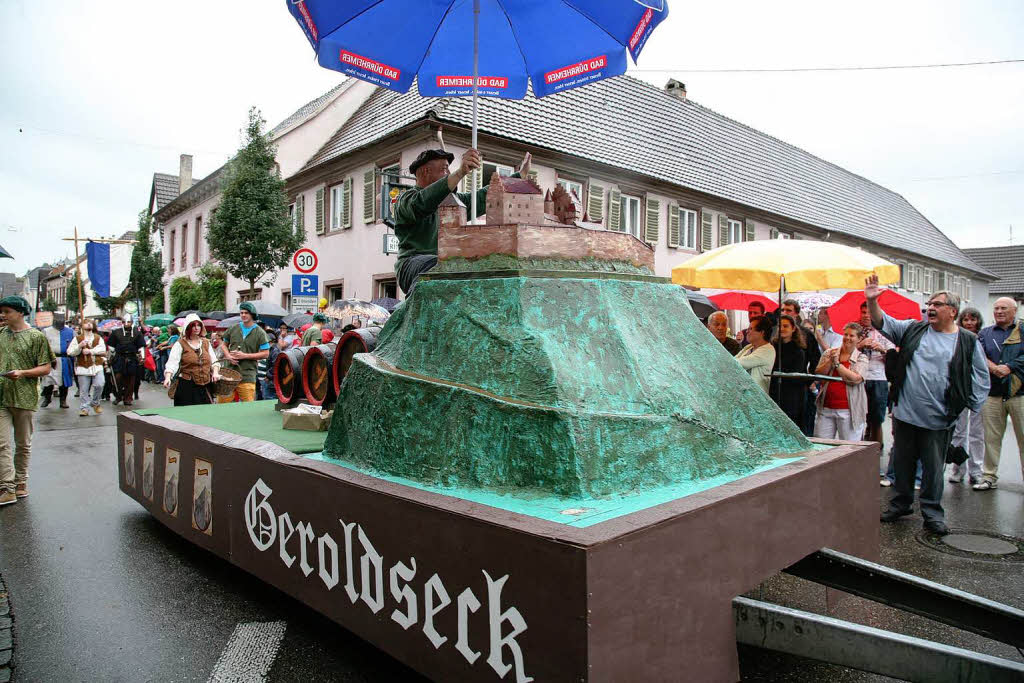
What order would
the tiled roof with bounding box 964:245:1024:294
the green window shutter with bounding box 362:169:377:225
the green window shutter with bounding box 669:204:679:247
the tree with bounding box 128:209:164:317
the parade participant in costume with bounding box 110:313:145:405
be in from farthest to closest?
the tiled roof with bounding box 964:245:1024:294
the tree with bounding box 128:209:164:317
the green window shutter with bounding box 669:204:679:247
the green window shutter with bounding box 362:169:377:225
the parade participant in costume with bounding box 110:313:145:405

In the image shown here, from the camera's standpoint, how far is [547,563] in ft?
5.70

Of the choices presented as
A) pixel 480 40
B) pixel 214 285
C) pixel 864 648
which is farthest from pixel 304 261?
pixel 214 285

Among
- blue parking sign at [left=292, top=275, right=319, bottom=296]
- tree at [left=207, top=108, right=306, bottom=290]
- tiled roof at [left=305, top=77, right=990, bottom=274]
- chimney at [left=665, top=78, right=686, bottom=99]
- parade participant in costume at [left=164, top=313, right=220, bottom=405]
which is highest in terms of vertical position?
chimney at [left=665, top=78, right=686, bottom=99]

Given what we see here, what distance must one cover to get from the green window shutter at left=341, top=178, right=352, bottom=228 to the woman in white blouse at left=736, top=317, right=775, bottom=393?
14.2 metres

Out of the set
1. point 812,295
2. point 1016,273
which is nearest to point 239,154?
point 812,295

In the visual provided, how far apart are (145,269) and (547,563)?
3543 cm

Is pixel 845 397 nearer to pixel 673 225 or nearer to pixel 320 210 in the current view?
pixel 673 225

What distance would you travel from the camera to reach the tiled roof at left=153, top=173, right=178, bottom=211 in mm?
36344

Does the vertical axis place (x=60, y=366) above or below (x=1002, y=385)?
below

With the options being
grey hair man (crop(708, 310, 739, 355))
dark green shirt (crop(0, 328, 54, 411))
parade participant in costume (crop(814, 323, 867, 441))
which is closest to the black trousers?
parade participant in costume (crop(814, 323, 867, 441))

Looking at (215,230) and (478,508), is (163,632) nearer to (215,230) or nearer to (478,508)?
(478,508)

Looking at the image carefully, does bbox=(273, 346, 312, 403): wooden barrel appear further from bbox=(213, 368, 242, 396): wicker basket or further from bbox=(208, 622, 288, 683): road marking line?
bbox=(213, 368, 242, 396): wicker basket

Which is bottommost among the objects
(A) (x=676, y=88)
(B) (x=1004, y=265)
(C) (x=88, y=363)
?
(C) (x=88, y=363)

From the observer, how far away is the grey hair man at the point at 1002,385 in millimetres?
6352
